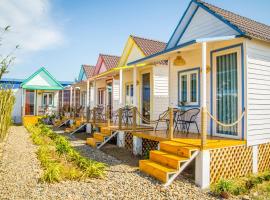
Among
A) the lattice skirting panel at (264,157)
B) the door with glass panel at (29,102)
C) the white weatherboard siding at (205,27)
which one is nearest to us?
the lattice skirting panel at (264,157)

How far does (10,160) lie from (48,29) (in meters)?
4.71

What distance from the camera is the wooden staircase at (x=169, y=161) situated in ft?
19.4

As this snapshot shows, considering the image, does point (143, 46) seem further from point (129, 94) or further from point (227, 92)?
point (227, 92)

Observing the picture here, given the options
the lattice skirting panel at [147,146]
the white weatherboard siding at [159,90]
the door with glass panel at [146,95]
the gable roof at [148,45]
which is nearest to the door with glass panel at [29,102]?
the gable roof at [148,45]

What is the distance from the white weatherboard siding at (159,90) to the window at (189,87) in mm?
2650

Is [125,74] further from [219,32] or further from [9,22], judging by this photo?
[9,22]

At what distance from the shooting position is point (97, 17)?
33.7 feet

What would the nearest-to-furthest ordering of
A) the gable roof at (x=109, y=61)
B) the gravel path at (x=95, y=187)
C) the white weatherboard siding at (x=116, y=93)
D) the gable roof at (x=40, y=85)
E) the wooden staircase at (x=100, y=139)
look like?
the gravel path at (x=95, y=187)
the wooden staircase at (x=100, y=139)
the white weatherboard siding at (x=116, y=93)
the gable roof at (x=109, y=61)
the gable roof at (x=40, y=85)

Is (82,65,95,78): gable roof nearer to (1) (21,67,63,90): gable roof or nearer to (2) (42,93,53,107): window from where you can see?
(1) (21,67,63,90): gable roof

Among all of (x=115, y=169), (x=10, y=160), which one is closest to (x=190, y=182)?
(x=115, y=169)

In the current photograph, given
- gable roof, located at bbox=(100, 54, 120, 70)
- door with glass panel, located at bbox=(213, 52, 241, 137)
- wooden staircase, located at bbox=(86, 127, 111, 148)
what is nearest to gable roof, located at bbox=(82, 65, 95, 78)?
gable roof, located at bbox=(100, 54, 120, 70)

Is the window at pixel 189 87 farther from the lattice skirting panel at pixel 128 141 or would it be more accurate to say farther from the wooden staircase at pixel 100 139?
the wooden staircase at pixel 100 139

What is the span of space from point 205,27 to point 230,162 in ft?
16.5

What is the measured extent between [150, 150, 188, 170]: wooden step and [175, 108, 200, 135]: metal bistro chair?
214cm
